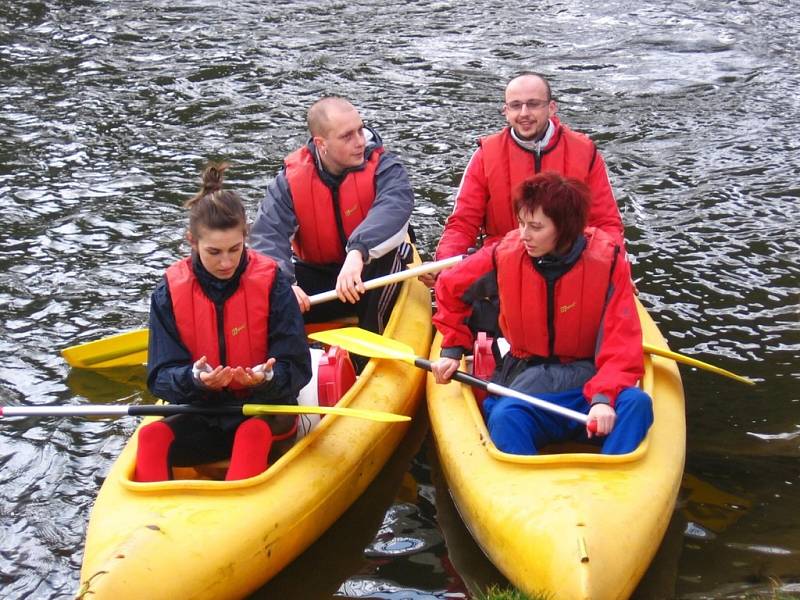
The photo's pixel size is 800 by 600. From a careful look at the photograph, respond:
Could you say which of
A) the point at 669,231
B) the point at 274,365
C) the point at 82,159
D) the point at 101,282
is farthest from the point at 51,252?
the point at 669,231

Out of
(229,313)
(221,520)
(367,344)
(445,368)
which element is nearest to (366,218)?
(367,344)

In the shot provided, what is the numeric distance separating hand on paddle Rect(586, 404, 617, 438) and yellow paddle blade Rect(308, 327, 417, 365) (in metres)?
1.04

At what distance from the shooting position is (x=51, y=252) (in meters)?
7.20

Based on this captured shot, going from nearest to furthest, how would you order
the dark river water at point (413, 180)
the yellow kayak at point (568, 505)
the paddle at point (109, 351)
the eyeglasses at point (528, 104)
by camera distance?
1. the yellow kayak at point (568, 505)
2. the dark river water at point (413, 180)
3. the eyeglasses at point (528, 104)
4. the paddle at point (109, 351)

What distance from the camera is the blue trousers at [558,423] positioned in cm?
394

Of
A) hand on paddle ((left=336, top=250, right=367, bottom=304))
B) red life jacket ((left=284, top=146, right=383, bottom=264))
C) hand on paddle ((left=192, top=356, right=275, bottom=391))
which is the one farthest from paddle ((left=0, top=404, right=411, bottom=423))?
red life jacket ((left=284, top=146, right=383, bottom=264))

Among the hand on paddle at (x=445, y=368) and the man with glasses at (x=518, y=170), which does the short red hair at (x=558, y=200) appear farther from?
the man with glasses at (x=518, y=170)

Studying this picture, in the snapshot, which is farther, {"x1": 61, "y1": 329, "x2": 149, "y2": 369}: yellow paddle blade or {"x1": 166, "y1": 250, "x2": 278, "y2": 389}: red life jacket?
{"x1": 61, "y1": 329, "x2": 149, "y2": 369}: yellow paddle blade

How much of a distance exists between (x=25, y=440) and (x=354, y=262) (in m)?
1.76

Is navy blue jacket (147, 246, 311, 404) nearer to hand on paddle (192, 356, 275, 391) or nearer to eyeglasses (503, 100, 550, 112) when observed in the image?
→ hand on paddle (192, 356, 275, 391)

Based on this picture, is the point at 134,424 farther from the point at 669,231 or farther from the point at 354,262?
the point at 669,231

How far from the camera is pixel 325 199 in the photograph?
5355 millimetres

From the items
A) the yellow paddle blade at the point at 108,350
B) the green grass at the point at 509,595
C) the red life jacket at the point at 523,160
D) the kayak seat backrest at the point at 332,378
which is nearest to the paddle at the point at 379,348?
the kayak seat backrest at the point at 332,378

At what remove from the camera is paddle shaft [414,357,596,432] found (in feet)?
13.1
